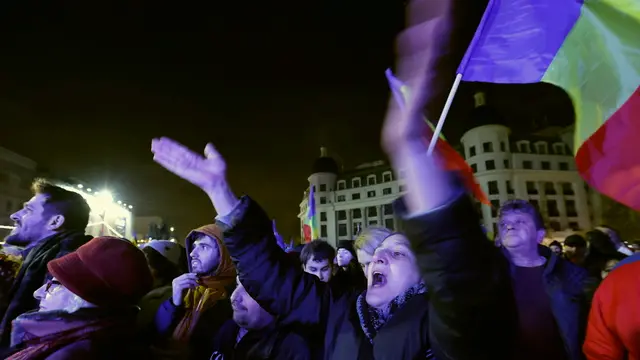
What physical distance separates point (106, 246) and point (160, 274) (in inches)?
104

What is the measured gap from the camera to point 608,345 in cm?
241

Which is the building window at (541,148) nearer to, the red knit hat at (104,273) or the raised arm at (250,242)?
the raised arm at (250,242)

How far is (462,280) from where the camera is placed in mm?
1393

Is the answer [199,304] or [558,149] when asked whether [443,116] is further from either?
[558,149]

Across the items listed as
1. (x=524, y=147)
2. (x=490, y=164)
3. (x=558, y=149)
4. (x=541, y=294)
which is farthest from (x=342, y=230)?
(x=541, y=294)

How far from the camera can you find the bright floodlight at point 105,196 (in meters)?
19.1

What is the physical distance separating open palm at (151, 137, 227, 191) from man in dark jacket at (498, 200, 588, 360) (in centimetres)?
234

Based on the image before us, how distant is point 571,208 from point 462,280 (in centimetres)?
5472

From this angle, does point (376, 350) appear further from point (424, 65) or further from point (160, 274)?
point (160, 274)

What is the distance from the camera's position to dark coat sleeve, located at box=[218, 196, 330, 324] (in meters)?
2.59

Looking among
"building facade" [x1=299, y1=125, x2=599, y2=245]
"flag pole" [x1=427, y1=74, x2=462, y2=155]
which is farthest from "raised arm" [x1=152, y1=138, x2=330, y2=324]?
"building facade" [x1=299, y1=125, x2=599, y2=245]

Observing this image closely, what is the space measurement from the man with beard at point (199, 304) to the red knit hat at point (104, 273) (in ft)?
2.46

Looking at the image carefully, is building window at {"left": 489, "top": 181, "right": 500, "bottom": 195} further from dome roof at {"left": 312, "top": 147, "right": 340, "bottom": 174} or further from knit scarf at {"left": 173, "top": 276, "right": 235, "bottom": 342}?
knit scarf at {"left": 173, "top": 276, "right": 235, "bottom": 342}

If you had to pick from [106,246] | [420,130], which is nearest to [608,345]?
[420,130]
